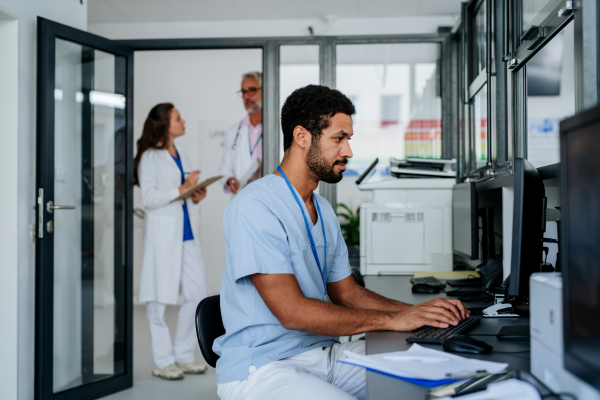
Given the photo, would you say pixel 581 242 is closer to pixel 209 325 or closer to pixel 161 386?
pixel 209 325

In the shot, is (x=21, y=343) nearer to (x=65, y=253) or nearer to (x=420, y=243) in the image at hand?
(x=65, y=253)

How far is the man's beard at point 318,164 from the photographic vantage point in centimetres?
151

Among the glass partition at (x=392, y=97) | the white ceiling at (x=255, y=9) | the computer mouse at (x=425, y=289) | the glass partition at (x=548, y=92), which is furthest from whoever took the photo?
the glass partition at (x=548, y=92)

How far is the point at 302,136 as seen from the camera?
60.2 inches

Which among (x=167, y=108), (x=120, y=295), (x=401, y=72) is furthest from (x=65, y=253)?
(x=401, y=72)

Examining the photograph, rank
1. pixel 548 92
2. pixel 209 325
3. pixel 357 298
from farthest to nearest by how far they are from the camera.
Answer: pixel 548 92, pixel 357 298, pixel 209 325

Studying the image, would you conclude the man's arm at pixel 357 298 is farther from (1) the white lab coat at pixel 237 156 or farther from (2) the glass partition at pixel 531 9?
(1) the white lab coat at pixel 237 156

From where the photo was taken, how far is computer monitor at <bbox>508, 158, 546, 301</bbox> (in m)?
1.07

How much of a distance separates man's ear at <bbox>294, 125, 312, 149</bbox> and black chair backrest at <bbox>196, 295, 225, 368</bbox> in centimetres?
53

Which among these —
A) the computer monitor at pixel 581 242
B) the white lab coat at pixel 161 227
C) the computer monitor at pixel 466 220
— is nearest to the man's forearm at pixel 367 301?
the computer monitor at pixel 466 220

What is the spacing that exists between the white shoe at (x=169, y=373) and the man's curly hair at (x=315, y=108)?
2297mm

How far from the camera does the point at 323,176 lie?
59.7 inches

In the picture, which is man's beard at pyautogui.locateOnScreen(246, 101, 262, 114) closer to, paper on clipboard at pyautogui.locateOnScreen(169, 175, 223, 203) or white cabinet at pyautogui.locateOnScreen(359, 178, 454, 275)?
paper on clipboard at pyautogui.locateOnScreen(169, 175, 223, 203)

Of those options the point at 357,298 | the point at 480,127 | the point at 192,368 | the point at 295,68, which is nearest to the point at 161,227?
the point at 192,368
